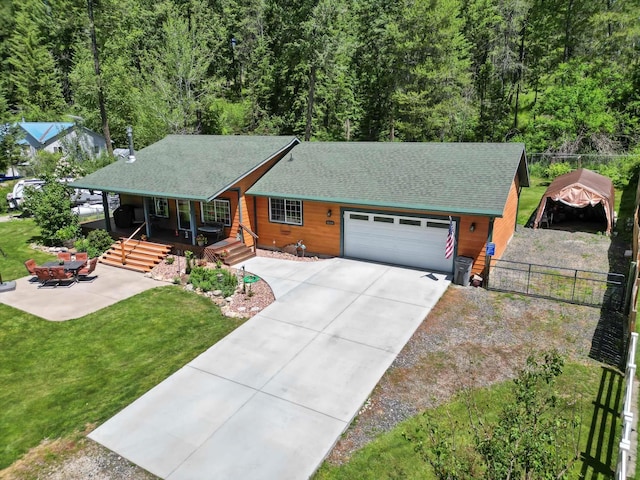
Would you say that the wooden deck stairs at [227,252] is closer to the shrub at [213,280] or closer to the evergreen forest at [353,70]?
the shrub at [213,280]

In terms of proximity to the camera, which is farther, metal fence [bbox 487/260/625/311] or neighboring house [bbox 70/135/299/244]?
neighboring house [bbox 70/135/299/244]

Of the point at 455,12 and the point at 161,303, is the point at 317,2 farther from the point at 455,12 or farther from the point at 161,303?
the point at 161,303

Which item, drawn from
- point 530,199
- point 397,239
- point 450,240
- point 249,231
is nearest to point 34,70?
point 249,231

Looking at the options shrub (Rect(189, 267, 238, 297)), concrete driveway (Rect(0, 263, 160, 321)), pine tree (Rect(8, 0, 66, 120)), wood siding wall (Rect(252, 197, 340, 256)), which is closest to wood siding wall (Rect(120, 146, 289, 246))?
wood siding wall (Rect(252, 197, 340, 256))

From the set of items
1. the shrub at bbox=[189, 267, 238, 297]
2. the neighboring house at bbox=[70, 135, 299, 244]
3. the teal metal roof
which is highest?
the teal metal roof

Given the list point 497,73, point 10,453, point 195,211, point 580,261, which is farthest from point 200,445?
point 497,73

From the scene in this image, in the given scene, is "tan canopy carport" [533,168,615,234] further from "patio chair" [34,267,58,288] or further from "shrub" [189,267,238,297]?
"patio chair" [34,267,58,288]

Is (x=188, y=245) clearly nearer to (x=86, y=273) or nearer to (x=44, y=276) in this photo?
(x=86, y=273)
